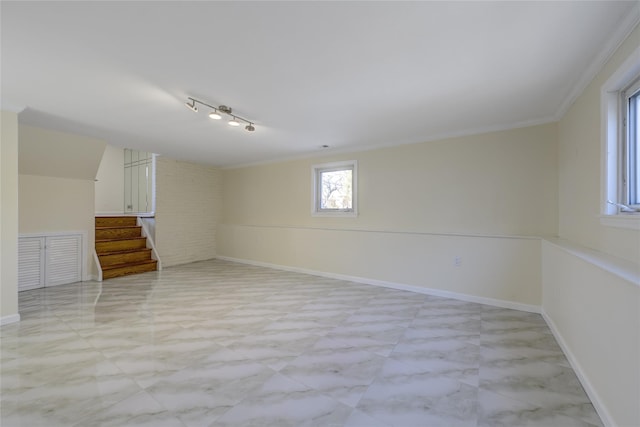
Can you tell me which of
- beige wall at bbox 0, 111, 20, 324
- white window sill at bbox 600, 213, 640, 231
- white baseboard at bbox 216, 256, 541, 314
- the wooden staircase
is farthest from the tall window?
the wooden staircase

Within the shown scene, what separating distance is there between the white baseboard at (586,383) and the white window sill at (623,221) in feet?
3.32

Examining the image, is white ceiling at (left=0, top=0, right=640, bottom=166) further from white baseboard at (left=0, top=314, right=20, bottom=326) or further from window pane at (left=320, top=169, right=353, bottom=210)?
white baseboard at (left=0, top=314, right=20, bottom=326)

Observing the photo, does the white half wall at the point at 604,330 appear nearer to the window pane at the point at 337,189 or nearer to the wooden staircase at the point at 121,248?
the window pane at the point at 337,189

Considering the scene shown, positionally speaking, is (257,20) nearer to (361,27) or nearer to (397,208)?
(361,27)

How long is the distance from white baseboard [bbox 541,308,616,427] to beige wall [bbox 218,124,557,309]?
877mm

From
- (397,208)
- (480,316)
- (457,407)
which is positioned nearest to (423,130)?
(397,208)

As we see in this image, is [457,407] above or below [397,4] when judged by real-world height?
below

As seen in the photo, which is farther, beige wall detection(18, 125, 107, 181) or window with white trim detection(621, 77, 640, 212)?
beige wall detection(18, 125, 107, 181)

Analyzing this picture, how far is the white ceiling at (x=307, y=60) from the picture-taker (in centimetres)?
155

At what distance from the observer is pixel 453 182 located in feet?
13.0

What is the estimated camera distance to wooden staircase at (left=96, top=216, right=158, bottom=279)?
198 inches

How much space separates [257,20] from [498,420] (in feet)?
8.75

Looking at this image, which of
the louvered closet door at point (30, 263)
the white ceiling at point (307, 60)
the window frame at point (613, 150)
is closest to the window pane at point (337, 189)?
the white ceiling at point (307, 60)

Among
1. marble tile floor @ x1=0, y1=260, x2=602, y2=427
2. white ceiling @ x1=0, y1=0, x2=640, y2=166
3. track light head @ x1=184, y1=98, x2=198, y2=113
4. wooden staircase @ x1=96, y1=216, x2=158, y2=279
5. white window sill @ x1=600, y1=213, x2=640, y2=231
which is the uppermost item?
white ceiling @ x1=0, y1=0, x2=640, y2=166
